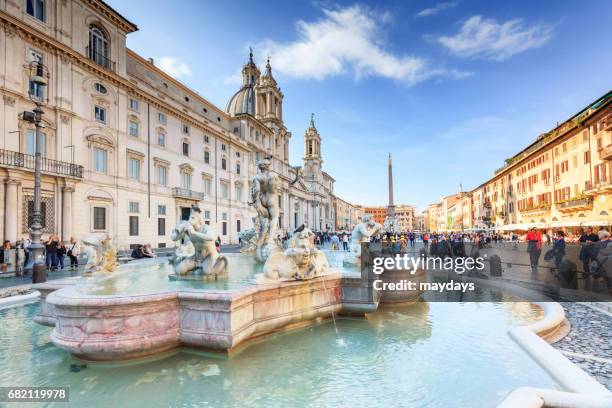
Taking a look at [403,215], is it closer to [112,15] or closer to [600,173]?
[600,173]

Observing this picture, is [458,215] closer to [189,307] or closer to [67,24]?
[67,24]

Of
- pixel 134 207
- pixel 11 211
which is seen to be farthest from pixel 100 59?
pixel 11 211

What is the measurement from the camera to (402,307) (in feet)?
22.0

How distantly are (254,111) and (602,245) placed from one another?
53941 millimetres

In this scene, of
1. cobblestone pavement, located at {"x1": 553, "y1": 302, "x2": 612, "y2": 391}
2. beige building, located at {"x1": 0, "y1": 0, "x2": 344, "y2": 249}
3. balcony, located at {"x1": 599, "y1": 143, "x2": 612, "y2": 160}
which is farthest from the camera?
→ balcony, located at {"x1": 599, "y1": 143, "x2": 612, "y2": 160}

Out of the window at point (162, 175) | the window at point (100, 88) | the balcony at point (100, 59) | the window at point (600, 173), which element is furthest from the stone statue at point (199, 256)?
the window at point (600, 173)

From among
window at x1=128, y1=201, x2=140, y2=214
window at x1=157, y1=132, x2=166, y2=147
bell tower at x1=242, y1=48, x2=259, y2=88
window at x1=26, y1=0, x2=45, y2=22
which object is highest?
bell tower at x1=242, y1=48, x2=259, y2=88

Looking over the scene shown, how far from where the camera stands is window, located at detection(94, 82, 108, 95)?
22672 mm

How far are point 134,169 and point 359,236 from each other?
2406 centimetres

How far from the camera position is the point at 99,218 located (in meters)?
22.5

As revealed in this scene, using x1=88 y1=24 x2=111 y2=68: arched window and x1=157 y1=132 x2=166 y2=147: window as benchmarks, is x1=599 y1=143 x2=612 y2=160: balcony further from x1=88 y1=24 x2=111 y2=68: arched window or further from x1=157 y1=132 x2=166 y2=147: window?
x1=88 y1=24 x2=111 y2=68: arched window

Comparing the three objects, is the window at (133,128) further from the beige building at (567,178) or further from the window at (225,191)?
the beige building at (567,178)

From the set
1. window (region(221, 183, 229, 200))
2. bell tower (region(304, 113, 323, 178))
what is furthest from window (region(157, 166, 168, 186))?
bell tower (region(304, 113, 323, 178))

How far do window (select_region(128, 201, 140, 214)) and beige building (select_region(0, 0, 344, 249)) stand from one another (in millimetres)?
122
